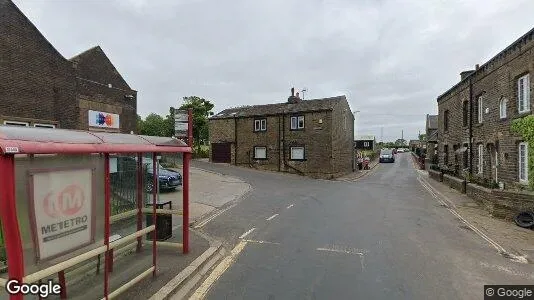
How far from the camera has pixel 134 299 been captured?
5.35 meters

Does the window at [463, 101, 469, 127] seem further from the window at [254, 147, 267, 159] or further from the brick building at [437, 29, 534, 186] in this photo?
the window at [254, 147, 267, 159]

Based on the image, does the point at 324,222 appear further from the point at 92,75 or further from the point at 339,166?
the point at 339,166

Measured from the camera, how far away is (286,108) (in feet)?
119

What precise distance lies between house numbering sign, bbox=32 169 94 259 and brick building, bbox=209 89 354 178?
91.7 feet

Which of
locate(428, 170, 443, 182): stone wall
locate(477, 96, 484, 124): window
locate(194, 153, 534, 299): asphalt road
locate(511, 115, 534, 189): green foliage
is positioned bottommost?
locate(194, 153, 534, 299): asphalt road

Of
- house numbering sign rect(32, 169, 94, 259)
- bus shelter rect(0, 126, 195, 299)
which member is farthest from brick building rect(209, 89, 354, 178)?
house numbering sign rect(32, 169, 94, 259)

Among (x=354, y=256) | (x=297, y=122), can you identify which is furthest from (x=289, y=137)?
(x=354, y=256)

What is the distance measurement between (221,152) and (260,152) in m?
5.24

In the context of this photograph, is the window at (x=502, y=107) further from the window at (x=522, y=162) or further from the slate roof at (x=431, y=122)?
the slate roof at (x=431, y=122)

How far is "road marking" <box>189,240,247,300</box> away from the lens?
229 inches

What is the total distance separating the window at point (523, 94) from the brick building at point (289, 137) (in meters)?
16.7

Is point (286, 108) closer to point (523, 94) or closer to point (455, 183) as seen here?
point (455, 183)

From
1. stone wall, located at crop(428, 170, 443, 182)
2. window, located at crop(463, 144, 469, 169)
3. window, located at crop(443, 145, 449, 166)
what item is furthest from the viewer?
window, located at crop(443, 145, 449, 166)

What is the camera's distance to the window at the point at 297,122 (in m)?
34.0
